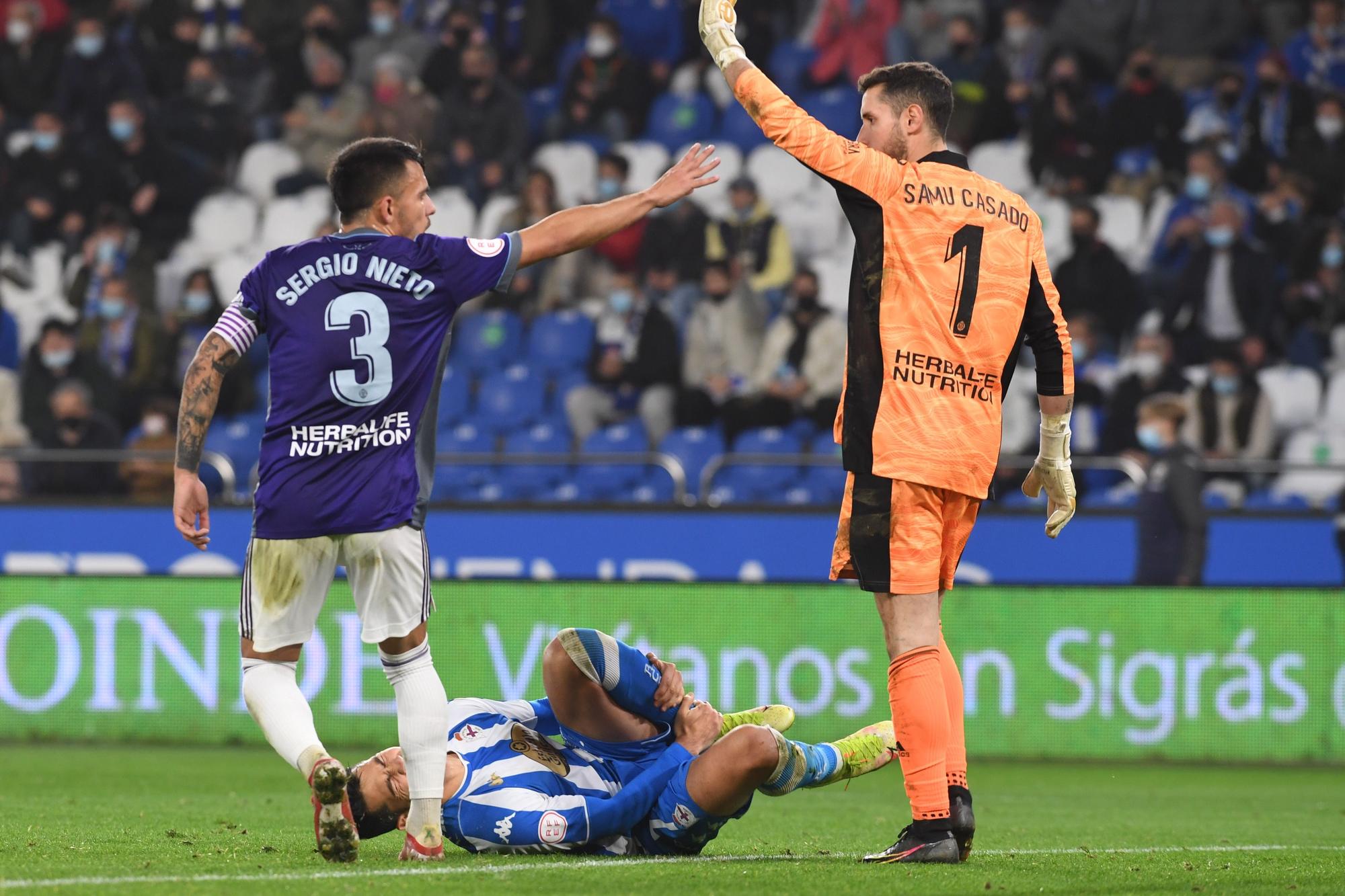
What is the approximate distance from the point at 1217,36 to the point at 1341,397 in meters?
4.08

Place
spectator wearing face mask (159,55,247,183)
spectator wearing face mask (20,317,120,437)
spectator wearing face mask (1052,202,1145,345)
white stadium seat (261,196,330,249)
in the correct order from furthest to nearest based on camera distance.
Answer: spectator wearing face mask (159,55,247,183)
white stadium seat (261,196,330,249)
spectator wearing face mask (20,317,120,437)
spectator wearing face mask (1052,202,1145,345)

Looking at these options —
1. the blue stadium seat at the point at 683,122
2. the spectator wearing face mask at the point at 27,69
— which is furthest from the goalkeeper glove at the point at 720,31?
the spectator wearing face mask at the point at 27,69

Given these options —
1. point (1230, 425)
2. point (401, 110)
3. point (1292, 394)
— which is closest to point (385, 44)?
point (401, 110)

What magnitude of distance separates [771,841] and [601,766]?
3.19 ft

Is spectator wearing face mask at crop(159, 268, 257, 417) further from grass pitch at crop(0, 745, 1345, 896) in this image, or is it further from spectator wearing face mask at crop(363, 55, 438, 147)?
grass pitch at crop(0, 745, 1345, 896)

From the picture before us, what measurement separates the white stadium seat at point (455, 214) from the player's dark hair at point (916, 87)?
35.4ft

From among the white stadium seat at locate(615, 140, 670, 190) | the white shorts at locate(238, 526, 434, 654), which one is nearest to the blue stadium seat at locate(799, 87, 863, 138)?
the white stadium seat at locate(615, 140, 670, 190)

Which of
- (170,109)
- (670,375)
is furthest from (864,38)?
(170,109)

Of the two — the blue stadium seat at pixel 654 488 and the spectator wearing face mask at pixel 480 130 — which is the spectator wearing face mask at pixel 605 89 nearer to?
the spectator wearing face mask at pixel 480 130

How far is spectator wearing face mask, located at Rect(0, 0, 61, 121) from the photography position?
57.7 feet

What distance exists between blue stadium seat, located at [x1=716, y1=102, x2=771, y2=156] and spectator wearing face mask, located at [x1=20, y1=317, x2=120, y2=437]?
588 centimetres

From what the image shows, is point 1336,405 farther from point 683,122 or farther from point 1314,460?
point 683,122

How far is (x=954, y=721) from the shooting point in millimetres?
5352

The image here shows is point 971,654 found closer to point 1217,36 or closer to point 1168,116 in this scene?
point 1168,116
